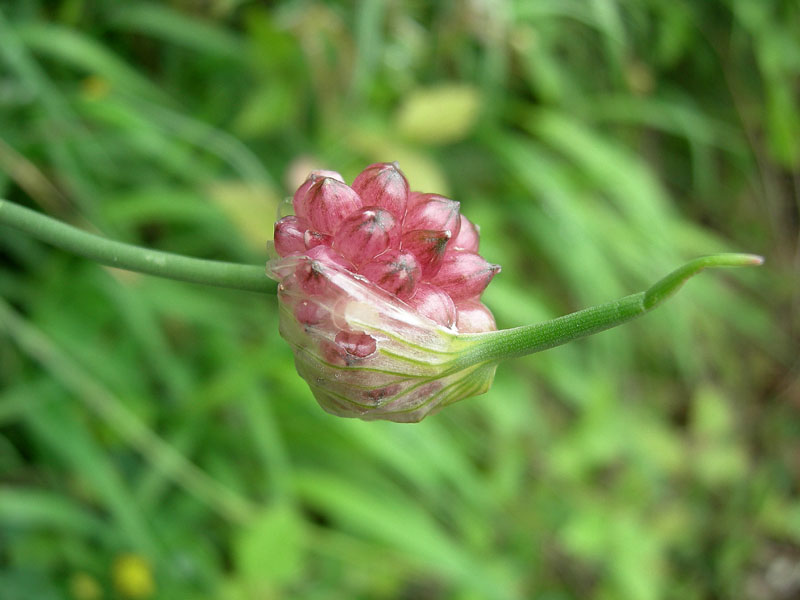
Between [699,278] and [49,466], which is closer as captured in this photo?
[49,466]

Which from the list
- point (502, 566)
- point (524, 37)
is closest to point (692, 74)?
point (524, 37)

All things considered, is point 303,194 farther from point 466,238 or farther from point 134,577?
point 134,577

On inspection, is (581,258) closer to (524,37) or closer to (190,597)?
(524,37)

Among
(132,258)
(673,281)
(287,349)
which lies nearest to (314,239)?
(132,258)

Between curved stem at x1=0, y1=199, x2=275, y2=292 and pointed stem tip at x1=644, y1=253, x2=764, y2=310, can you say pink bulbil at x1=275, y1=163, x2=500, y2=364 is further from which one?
pointed stem tip at x1=644, y1=253, x2=764, y2=310

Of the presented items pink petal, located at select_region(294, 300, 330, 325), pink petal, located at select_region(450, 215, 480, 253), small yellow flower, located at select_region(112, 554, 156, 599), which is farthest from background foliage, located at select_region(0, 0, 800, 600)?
pink petal, located at select_region(294, 300, 330, 325)

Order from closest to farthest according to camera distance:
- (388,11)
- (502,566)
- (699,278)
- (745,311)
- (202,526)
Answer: (202,526) < (388,11) < (502,566) < (699,278) < (745,311)
